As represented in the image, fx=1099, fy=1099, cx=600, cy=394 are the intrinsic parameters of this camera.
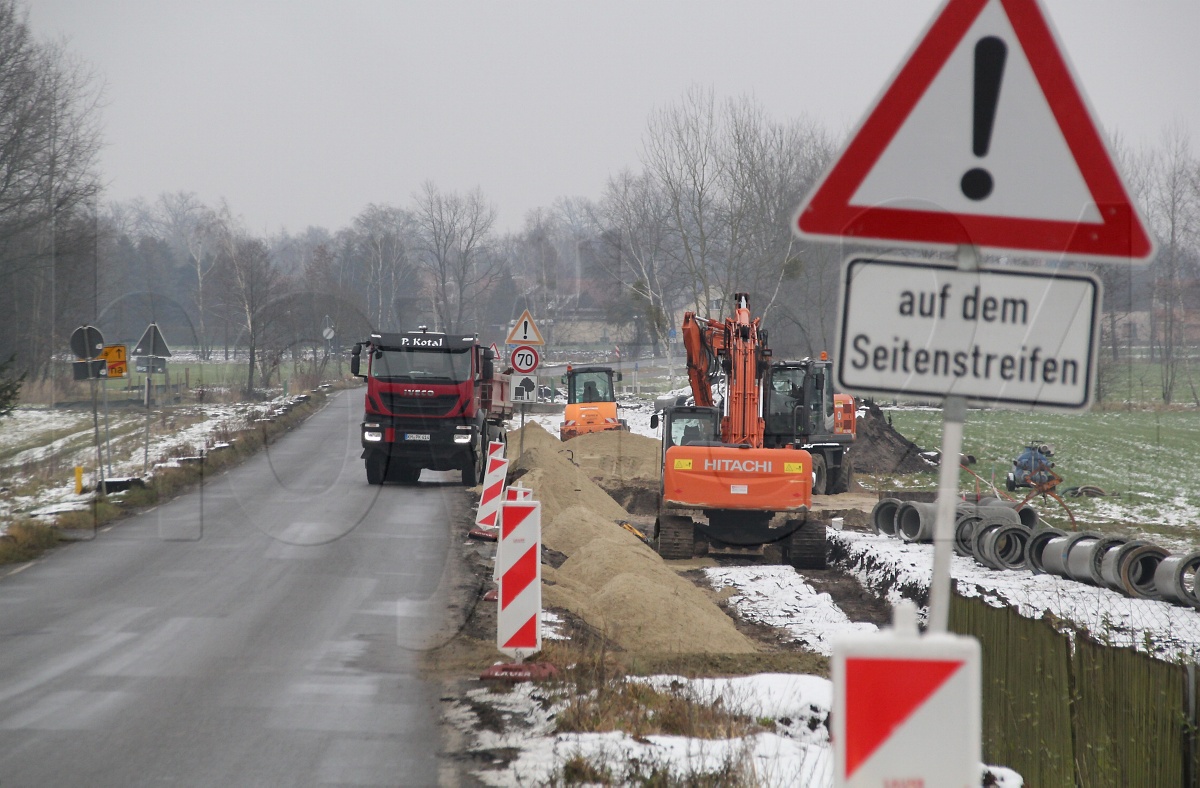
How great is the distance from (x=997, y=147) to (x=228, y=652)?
8.78 m

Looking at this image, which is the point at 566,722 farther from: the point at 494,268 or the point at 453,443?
the point at 494,268

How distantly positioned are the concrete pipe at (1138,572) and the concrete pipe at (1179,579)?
0.17 meters

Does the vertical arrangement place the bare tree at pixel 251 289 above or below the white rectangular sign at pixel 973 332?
above

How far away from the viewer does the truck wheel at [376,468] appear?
24562 mm

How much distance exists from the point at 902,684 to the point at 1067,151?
54.7 inches

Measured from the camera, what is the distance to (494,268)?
7700 cm

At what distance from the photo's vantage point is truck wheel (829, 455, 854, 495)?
90.4ft

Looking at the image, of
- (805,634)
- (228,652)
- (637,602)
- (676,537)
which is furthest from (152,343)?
(805,634)

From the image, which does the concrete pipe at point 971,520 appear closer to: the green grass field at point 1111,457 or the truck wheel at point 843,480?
the green grass field at point 1111,457

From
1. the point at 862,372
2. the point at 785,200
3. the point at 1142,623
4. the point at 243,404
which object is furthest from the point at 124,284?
the point at 862,372

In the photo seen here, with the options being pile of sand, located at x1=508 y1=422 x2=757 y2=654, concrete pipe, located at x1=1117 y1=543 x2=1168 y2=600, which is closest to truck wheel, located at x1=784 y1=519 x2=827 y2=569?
pile of sand, located at x1=508 y1=422 x2=757 y2=654

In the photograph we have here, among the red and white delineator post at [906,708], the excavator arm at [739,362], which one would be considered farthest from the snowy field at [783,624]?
the red and white delineator post at [906,708]

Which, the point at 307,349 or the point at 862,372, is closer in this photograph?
the point at 862,372

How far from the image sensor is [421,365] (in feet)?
79.2
